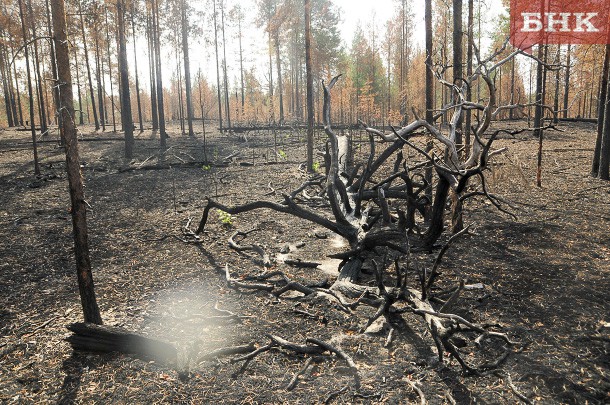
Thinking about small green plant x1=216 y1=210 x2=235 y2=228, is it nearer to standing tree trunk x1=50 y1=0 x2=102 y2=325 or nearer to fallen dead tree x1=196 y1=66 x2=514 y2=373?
fallen dead tree x1=196 y1=66 x2=514 y2=373

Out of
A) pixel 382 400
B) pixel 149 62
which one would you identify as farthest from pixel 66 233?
pixel 149 62

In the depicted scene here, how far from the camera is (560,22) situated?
59.3 ft

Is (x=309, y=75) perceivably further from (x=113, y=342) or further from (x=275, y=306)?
(x=113, y=342)

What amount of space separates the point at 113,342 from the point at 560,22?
2149cm

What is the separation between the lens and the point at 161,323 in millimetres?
5156

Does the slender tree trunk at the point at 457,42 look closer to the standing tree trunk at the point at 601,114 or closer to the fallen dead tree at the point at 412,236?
the fallen dead tree at the point at 412,236

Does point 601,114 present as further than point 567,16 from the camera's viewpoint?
No

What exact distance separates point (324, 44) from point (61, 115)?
4039cm

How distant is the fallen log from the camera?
14.5 feet

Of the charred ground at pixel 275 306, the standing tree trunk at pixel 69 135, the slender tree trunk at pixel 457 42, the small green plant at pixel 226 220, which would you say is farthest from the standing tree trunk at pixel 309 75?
the standing tree trunk at pixel 69 135

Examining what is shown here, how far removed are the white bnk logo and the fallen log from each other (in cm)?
1683

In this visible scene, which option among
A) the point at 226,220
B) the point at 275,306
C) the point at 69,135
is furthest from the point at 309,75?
the point at 69,135

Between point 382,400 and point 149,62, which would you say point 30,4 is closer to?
point 149,62

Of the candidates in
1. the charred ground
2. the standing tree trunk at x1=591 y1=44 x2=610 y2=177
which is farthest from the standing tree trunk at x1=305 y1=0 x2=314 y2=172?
the standing tree trunk at x1=591 y1=44 x2=610 y2=177
